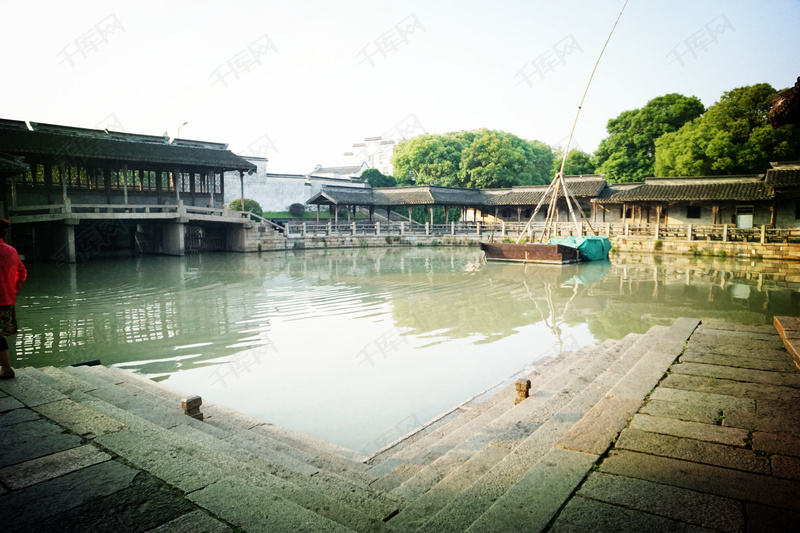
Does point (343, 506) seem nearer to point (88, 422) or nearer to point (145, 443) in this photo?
point (145, 443)

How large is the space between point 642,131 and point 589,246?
20.1 m

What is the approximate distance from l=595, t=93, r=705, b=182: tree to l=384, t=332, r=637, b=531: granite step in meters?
37.0

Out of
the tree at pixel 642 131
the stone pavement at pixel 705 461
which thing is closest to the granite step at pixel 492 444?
the stone pavement at pixel 705 461

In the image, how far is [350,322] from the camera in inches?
417

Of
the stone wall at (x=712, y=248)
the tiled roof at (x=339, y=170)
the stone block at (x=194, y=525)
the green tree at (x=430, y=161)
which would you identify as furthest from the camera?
the tiled roof at (x=339, y=170)

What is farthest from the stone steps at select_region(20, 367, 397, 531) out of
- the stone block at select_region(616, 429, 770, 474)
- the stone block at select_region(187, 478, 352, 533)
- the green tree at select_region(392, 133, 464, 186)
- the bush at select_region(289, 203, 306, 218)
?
the green tree at select_region(392, 133, 464, 186)

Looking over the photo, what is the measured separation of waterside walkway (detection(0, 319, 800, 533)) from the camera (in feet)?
7.57

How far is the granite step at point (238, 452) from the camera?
2.74 meters

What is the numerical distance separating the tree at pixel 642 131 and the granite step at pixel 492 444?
36970 millimetres

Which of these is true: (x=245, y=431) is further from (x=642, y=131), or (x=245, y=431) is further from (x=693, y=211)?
(x=642, y=131)

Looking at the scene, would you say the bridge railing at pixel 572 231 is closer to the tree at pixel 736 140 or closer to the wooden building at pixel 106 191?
the wooden building at pixel 106 191

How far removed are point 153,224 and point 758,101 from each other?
3544 cm

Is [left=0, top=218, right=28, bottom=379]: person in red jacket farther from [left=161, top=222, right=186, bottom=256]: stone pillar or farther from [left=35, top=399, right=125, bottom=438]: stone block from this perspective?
[left=161, top=222, right=186, bottom=256]: stone pillar

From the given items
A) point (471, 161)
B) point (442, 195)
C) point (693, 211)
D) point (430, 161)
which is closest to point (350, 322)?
point (693, 211)
